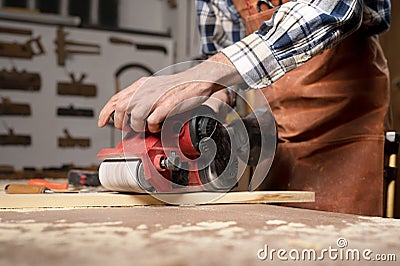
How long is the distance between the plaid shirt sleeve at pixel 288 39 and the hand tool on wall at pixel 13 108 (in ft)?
11.3

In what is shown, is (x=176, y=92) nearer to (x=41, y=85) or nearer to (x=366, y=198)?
(x=366, y=198)

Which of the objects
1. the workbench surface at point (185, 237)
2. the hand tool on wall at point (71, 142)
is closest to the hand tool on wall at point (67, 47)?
the hand tool on wall at point (71, 142)

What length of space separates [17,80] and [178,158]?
347 centimetres

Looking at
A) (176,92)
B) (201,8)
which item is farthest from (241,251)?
(201,8)

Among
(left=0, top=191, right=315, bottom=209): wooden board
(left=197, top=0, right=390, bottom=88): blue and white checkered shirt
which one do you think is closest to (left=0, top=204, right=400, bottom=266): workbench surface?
(left=0, top=191, right=315, bottom=209): wooden board

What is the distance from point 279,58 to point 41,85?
138 inches

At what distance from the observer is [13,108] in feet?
14.4

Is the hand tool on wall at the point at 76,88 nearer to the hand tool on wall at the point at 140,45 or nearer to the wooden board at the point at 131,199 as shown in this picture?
the hand tool on wall at the point at 140,45

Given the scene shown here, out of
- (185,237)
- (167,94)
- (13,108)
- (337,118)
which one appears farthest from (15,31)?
(185,237)

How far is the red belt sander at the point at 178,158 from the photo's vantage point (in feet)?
3.99

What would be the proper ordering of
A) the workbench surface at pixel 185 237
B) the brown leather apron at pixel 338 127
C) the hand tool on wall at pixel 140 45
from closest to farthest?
the workbench surface at pixel 185 237, the brown leather apron at pixel 338 127, the hand tool on wall at pixel 140 45

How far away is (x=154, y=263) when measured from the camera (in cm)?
61

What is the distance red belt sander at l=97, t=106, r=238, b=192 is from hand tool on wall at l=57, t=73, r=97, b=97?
10.9ft

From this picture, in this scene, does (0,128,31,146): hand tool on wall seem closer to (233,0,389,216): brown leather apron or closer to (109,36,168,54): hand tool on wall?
(109,36,168,54): hand tool on wall
